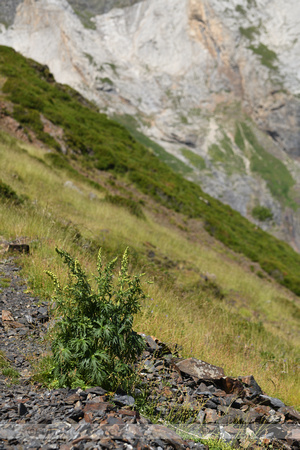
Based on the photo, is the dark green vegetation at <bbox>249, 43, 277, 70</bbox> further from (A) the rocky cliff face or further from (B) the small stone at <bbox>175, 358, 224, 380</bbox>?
(B) the small stone at <bbox>175, 358, 224, 380</bbox>

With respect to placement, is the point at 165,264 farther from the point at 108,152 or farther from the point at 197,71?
the point at 197,71

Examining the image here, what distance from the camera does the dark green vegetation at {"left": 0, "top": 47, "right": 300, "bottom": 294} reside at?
24.1 m

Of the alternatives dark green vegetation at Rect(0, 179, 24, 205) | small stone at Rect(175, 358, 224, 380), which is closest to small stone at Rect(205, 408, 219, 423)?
small stone at Rect(175, 358, 224, 380)

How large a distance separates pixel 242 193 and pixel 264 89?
40.8 m

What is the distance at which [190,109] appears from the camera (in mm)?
100438

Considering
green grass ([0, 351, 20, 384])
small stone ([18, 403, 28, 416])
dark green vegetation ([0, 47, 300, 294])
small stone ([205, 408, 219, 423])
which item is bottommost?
dark green vegetation ([0, 47, 300, 294])

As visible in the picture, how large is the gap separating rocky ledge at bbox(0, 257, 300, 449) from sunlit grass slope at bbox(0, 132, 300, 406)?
0.78m

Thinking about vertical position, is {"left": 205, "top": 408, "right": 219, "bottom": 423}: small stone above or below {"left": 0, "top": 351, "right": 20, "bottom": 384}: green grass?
above

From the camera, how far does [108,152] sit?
2609 cm

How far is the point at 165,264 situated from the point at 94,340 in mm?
9626

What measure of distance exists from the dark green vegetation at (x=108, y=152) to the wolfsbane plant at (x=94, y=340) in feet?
60.5

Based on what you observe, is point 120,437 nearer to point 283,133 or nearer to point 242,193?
point 242,193

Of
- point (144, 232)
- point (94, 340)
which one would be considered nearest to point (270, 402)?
point (94, 340)

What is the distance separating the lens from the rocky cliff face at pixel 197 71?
90.8 m
